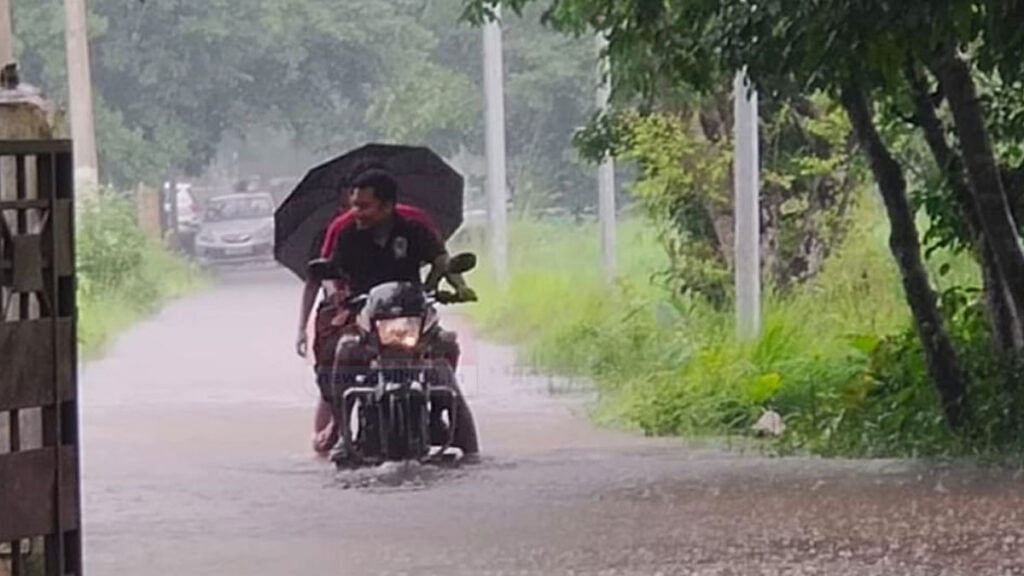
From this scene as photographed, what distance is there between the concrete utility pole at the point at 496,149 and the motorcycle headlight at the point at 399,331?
14864 millimetres

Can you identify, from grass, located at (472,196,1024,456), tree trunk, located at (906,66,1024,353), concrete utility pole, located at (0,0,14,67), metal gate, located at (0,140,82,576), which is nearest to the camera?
metal gate, located at (0,140,82,576)

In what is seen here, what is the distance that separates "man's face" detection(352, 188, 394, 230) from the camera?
40.0 ft

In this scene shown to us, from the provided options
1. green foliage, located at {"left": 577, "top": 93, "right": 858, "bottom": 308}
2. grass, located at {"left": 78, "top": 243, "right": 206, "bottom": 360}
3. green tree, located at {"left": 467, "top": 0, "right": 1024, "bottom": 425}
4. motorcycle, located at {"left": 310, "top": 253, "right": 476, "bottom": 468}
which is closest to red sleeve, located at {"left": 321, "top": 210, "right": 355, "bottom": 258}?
motorcycle, located at {"left": 310, "top": 253, "right": 476, "bottom": 468}

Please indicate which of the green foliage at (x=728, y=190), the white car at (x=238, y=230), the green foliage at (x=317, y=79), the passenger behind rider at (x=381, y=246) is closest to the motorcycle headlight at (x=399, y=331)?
the passenger behind rider at (x=381, y=246)

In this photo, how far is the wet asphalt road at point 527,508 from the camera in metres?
8.89

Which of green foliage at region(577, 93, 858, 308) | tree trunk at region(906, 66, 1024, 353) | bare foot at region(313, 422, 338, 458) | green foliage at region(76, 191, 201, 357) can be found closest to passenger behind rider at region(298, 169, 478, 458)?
bare foot at region(313, 422, 338, 458)

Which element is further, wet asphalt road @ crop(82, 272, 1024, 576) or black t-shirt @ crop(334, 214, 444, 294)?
black t-shirt @ crop(334, 214, 444, 294)

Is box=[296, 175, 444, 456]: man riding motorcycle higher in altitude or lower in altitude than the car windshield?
lower

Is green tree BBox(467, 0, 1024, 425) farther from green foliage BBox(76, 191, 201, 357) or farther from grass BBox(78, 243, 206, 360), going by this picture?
green foliage BBox(76, 191, 201, 357)

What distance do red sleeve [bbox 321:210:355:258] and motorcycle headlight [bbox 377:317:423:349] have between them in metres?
0.78

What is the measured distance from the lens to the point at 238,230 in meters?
35.2

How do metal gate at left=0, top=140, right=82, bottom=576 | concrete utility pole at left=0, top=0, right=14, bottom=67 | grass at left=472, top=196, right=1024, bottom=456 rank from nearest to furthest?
metal gate at left=0, top=140, right=82, bottom=576 < concrete utility pole at left=0, top=0, right=14, bottom=67 < grass at left=472, top=196, right=1024, bottom=456

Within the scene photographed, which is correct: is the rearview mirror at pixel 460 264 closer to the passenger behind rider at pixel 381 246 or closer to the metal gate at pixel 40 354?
the passenger behind rider at pixel 381 246

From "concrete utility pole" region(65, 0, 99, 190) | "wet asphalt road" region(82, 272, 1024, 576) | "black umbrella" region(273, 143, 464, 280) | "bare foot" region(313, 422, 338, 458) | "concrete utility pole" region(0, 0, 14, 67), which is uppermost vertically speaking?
"concrete utility pole" region(65, 0, 99, 190)
